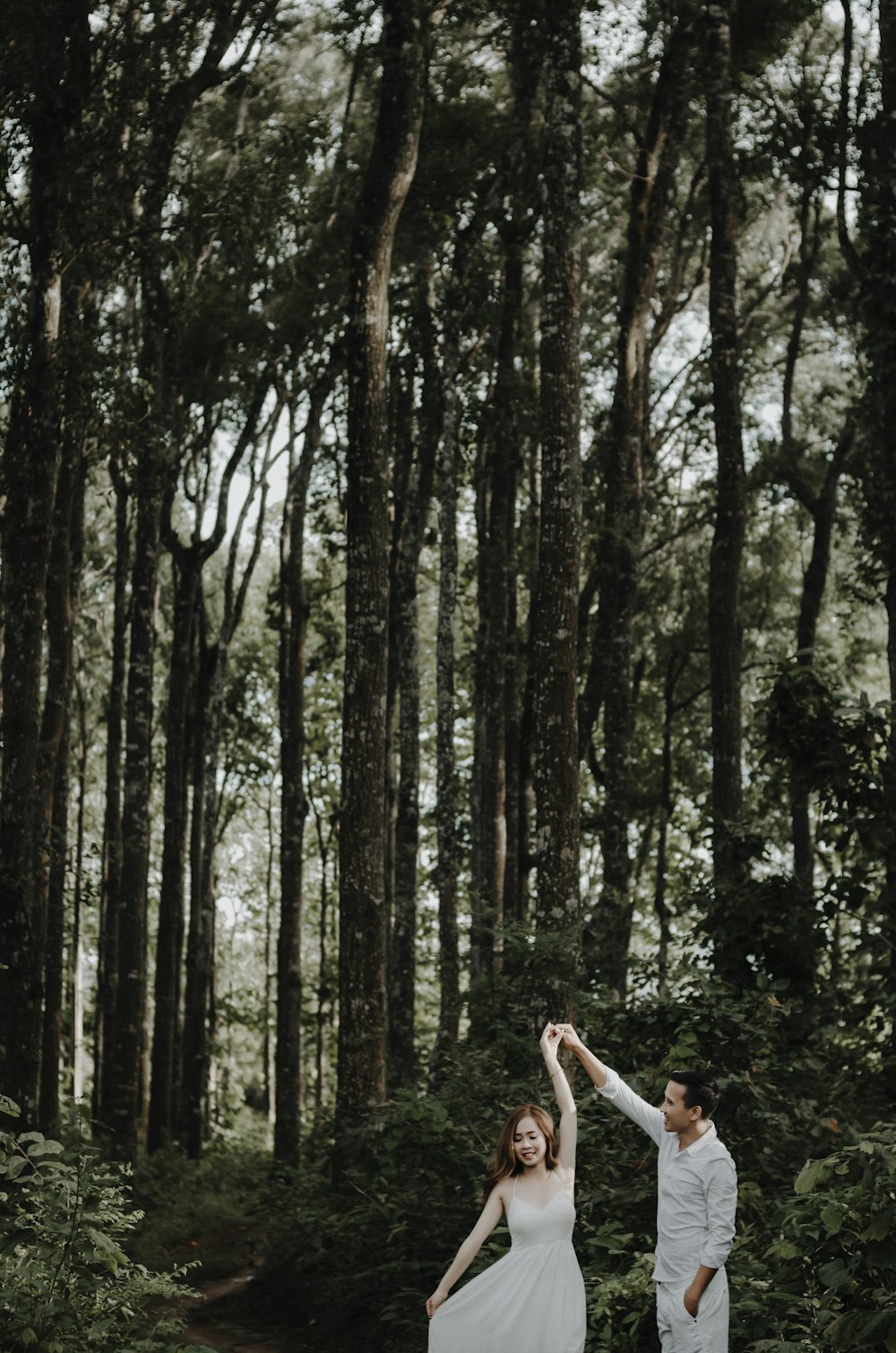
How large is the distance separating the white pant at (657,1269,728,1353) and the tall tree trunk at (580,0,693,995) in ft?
38.7

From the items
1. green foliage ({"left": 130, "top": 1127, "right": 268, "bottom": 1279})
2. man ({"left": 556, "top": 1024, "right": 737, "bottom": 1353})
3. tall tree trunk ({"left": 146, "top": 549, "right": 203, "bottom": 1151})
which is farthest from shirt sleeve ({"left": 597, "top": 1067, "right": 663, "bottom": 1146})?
tall tree trunk ({"left": 146, "top": 549, "right": 203, "bottom": 1151})

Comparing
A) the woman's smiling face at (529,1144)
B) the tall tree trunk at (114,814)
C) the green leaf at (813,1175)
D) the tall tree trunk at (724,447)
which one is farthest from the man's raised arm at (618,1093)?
the tall tree trunk at (114,814)

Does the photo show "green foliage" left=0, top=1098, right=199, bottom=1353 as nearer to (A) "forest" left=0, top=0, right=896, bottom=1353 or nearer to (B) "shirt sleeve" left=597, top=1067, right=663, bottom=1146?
(A) "forest" left=0, top=0, right=896, bottom=1353

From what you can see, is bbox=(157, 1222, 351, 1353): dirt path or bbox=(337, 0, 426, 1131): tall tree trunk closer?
bbox=(157, 1222, 351, 1353): dirt path

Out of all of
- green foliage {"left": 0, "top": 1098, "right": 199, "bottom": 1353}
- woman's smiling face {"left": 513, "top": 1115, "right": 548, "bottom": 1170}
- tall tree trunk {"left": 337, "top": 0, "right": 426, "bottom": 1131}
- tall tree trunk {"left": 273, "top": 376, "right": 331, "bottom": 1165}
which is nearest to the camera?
woman's smiling face {"left": 513, "top": 1115, "right": 548, "bottom": 1170}

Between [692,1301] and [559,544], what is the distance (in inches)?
258

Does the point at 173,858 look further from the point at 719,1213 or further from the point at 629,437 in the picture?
the point at 719,1213

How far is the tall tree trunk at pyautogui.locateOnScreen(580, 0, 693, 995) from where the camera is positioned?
18.2 meters

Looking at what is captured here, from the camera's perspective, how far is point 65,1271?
7199 mm

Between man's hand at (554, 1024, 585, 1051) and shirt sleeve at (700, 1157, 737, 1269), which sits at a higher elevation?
man's hand at (554, 1024, 585, 1051)

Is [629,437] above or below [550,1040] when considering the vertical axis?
above

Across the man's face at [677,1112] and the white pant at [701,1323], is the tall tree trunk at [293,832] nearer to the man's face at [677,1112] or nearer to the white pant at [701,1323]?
the man's face at [677,1112]

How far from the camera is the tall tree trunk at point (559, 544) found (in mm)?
10734

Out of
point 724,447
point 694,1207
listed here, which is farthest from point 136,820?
point 694,1207
